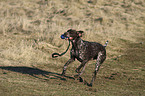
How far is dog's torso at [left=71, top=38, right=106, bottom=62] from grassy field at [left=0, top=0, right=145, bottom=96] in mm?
970

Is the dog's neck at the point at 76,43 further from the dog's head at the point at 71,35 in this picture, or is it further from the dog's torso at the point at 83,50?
the dog's head at the point at 71,35

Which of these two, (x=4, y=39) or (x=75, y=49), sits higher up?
(x=75, y=49)

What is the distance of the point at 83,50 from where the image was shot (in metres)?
7.86

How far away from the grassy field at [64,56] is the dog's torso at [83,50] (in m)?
0.97

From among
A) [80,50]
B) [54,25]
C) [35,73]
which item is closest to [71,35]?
[80,50]

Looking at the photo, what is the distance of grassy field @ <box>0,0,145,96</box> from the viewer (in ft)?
23.0

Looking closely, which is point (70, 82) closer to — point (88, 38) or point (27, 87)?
point (27, 87)

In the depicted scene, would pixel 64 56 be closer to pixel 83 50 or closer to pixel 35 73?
pixel 35 73

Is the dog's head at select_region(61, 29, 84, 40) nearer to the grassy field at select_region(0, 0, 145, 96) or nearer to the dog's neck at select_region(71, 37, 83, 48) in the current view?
the dog's neck at select_region(71, 37, 83, 48)

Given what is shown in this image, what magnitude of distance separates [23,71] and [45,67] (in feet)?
5.37

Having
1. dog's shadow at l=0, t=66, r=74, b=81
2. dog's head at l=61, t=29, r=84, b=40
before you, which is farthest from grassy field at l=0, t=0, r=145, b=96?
dog's head at l=61, t=29, r=84, b=40

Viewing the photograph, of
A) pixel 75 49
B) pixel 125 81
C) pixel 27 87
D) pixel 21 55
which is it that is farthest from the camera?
pixel 21 55

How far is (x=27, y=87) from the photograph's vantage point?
6395 millimetres

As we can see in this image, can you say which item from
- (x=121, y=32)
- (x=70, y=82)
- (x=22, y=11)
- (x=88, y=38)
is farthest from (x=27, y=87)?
(x=22, y=11)
